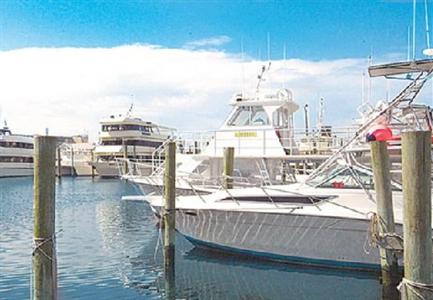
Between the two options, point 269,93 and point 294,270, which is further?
point 269,93

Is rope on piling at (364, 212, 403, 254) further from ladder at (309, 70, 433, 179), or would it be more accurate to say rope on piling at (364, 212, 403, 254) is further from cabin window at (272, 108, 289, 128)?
cabin window at (272, 108, 289, 128)

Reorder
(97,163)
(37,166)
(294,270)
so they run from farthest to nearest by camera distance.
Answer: (97,163)
(294,270)
(37,166)

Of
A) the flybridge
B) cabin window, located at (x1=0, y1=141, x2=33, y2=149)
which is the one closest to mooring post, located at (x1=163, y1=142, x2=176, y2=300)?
the flybridge

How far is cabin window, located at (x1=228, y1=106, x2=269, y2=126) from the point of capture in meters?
19.6

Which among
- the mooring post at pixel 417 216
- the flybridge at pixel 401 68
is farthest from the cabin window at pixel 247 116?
the mooring post at pixel 417 216

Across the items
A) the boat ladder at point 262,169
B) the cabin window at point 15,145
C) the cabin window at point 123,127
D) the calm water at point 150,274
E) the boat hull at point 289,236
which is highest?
the cabin window at point 123,127

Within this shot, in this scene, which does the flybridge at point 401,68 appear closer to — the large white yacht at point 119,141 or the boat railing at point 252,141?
the boat railing at point 252,141

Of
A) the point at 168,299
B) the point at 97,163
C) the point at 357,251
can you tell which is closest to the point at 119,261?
the point at 168,299

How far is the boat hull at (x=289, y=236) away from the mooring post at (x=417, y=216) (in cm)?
486

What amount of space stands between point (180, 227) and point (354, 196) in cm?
491

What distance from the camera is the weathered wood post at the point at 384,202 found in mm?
9492

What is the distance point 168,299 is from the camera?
10.6 metres

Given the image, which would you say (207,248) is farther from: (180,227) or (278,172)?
(278,172)

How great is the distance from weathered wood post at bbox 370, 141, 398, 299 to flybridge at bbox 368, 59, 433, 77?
3275mm
